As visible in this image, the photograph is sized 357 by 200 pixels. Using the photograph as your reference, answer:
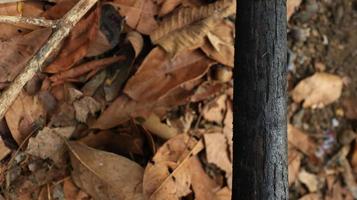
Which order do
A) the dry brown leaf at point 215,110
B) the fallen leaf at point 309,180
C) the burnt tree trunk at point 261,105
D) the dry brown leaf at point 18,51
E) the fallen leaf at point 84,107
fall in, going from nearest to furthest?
1. the burnt tree trunk at point 261,105
2. the dry brown leaf at point 18,51
3. the fallen leaf at point 84,107
4. the dry brown leaf at point 215,110
5. the fallen leaf at point 309,180

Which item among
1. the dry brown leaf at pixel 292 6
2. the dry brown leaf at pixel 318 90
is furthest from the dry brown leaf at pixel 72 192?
the dry brown leaf at pixel 292 6

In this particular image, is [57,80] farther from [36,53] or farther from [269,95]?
[269,95]

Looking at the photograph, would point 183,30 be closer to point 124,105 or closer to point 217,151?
point 124,105

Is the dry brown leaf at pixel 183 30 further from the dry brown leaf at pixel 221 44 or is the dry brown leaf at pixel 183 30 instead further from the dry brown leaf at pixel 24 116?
the dry brown leaf at pixel 24 116

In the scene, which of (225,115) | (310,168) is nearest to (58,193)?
(225,115)

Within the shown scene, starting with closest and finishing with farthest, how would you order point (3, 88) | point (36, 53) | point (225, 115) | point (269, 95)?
point (269, 95) < point (36, 53) < point (3, 88) < point (225, 115)

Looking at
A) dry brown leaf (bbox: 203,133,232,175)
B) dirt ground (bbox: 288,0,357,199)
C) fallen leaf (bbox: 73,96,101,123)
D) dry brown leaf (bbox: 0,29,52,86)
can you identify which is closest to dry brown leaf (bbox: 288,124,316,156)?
dirt ground (bbox: 288,0,357,199)
